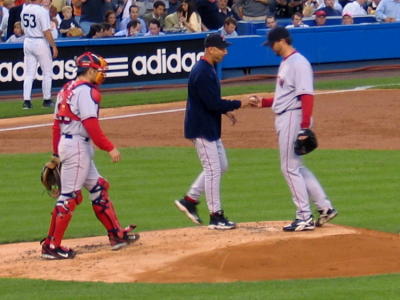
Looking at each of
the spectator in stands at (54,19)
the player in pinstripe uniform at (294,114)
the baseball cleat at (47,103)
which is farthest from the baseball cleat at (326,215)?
the spectator in stands at (54,19)

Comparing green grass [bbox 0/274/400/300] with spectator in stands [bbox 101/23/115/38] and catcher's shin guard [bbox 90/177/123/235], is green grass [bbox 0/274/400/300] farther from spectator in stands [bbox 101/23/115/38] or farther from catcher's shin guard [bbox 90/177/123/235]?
spectator in stands [bbox 101/23/115/38]

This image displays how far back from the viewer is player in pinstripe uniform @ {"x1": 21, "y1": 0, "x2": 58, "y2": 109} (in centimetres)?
1850

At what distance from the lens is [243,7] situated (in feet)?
81.5

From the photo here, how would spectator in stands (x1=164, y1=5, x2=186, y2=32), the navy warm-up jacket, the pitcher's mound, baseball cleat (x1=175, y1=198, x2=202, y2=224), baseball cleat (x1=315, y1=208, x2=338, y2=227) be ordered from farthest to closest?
spectator in stands (x1=164, y1=5, x2=186, y2=32) → baseball cleat (x1=175, y1=198, x2=202, y2=224) → baseball cleat (x1=315, y1=208, x2=338, y2=227) → the navy warm-up jacket → the pitcher's mound

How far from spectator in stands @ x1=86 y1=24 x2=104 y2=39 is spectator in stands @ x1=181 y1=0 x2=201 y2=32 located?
175 centimetres

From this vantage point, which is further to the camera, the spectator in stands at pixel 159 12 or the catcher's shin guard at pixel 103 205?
the spectator in stands at pixel 159 12

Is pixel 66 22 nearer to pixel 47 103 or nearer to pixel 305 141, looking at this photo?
pixel 47 103

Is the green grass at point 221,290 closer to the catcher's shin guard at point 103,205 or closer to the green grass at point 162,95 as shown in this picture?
the catcher's shin guard at point 103,205

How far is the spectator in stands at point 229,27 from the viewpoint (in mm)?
22452

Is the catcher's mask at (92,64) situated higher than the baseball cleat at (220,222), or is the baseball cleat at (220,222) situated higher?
the catcher's mask at (92,64)

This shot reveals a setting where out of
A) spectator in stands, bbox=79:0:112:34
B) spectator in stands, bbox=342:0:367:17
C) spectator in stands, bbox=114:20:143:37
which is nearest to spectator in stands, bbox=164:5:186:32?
spectator in stands, bbox=114:20:143:37

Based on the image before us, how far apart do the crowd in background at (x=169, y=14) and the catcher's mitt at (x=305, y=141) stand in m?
11.4

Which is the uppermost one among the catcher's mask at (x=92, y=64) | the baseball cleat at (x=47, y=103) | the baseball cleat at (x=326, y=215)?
the catcher's mask at (x=92, y=64)

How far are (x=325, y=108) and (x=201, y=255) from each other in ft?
32.3
